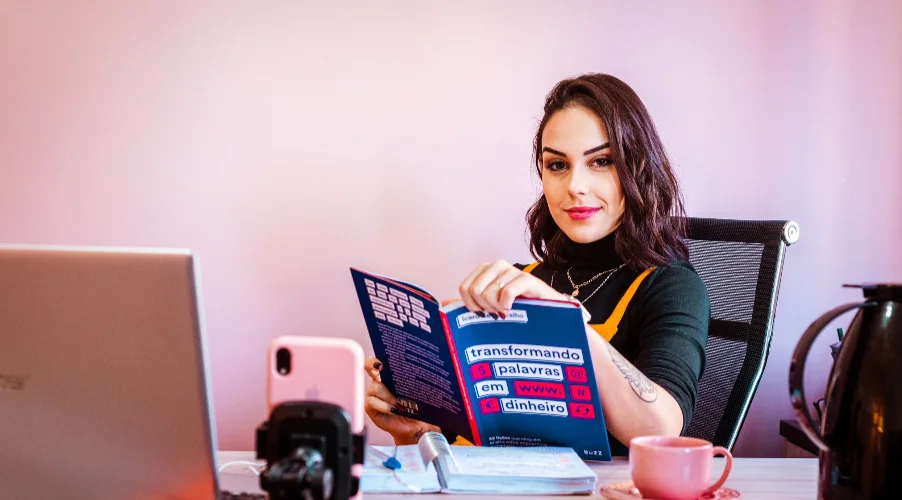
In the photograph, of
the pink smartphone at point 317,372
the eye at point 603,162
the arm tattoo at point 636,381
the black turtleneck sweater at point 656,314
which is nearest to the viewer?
the pink smartphone at point 317,372

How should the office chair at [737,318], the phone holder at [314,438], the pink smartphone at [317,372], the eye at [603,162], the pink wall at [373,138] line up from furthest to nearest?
1. the pink wall at [373,138]
2. the eye at [603,162]
3. the office chair at [737,318]
4. the pink smartphone at [317,372]
5. the phone holder at [314,438]

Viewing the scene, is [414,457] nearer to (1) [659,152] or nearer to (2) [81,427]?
(2) [81,427]

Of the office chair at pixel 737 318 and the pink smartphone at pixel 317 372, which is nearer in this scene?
the pink smartphone at pixel 317 372

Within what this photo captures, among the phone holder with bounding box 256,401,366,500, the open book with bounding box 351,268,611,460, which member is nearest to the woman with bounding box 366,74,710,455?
the open book with bounding box 351,268,611,460

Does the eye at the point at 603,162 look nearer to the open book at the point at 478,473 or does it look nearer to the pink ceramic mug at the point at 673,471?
the open book at the point at 478,473

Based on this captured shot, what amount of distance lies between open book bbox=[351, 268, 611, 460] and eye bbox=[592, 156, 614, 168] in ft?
1.89

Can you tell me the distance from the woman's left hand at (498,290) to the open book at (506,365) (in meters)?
0.02

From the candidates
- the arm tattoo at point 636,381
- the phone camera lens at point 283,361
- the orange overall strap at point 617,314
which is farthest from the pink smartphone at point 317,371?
the orange overall strap at point 617,314

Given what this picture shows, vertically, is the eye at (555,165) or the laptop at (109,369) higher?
the eye at (555,165)

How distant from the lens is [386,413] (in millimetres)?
1347

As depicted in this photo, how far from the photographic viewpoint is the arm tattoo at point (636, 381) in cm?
117

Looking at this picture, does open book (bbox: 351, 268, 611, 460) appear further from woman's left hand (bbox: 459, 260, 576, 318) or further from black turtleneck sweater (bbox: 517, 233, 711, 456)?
black turtleneck sweater (bbox: 517, 233, 711, 456)

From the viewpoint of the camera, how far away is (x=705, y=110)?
2.09 metres

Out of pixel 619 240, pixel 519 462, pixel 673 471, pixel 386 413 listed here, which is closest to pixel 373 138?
pixel 619 240
